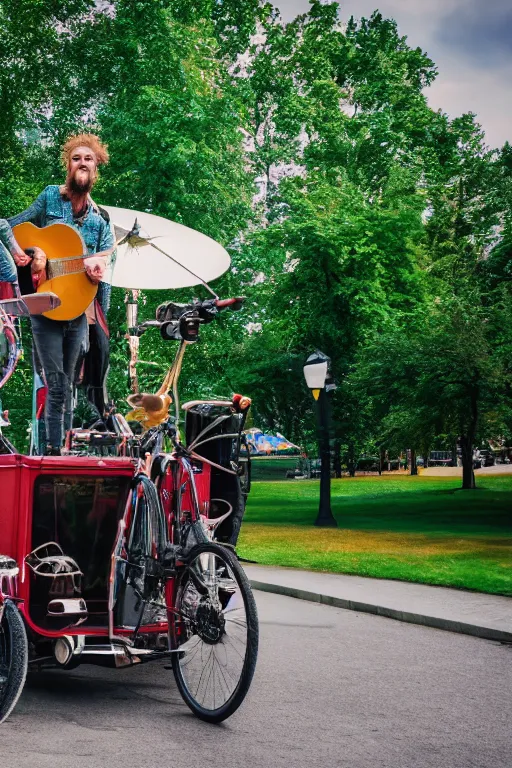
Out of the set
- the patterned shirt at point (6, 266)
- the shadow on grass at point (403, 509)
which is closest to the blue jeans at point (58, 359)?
the patterned shirt at point (6, 266)

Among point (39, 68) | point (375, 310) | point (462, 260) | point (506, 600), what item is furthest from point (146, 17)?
point (506, 600)

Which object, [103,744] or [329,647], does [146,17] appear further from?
[103,744]

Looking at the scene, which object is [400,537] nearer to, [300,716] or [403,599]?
[403,599]

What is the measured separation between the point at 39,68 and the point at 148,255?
3017 cm

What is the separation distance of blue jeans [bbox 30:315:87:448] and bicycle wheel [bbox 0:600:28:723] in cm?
273

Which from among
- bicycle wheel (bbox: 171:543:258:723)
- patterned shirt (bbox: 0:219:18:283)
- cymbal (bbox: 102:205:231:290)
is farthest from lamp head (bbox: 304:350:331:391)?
bicycle wheel (bbox: 171:543:258:723)

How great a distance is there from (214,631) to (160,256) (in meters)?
3.56

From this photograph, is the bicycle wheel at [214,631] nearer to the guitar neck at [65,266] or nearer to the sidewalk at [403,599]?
the guitar neck at [65,266]

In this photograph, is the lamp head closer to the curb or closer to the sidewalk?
the sidewalk

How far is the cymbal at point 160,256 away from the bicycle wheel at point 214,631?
9.83ft

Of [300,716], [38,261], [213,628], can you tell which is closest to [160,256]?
[38,261]

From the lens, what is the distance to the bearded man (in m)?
8.33

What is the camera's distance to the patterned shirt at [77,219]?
846 centimetres

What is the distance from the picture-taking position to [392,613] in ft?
37.1
